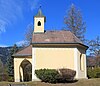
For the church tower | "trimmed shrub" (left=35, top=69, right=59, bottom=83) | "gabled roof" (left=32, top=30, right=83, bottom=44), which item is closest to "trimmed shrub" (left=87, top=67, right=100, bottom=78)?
"gabled roof" (left=32, top=30, right=83, bottom=44)

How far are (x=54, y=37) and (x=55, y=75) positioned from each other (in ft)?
22.5

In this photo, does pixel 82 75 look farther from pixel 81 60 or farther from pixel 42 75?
pixel 42 75

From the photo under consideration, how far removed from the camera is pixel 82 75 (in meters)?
37.4

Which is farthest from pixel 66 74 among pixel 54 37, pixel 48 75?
pixel 54 37

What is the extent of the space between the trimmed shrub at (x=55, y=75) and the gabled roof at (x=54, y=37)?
4.65 m

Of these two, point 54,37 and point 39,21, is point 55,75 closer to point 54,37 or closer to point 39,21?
point 54,37

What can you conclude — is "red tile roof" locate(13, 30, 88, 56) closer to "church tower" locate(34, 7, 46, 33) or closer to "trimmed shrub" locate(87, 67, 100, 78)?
"church tower" locate(34, 7, 46, 33)

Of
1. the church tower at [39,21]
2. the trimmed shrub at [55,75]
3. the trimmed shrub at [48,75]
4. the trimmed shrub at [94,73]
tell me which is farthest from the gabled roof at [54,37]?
the trimmed shrub at [94,73]

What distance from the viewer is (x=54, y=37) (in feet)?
121

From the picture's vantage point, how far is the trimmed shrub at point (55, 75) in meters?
32.6

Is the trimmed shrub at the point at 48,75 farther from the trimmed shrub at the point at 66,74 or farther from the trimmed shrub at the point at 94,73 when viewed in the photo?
the trimmed shrub at the point at 94,73

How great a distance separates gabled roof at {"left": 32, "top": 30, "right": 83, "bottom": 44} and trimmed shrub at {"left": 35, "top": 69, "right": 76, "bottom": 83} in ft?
15.3

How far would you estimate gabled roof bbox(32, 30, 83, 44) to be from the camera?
36.0 metres

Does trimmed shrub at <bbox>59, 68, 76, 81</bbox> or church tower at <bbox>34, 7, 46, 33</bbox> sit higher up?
church tower at <bbox>34, 7, 46, 33</bbox>
